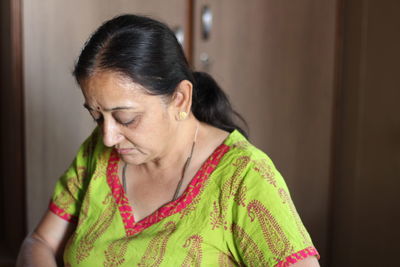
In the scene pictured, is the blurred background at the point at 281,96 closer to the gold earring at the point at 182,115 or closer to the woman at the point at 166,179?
the woman at the point at 166,179

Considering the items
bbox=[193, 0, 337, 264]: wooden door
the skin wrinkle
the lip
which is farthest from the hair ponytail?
bbox=[193, 0, 337, 264]: wooden door

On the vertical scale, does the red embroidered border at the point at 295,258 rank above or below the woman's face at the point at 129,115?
below

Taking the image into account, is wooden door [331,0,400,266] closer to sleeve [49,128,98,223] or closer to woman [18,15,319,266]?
woman [18,15,319,266]

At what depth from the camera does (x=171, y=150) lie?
1.26m

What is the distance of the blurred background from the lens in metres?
1.90

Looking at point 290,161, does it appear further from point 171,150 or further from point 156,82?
point 156,82

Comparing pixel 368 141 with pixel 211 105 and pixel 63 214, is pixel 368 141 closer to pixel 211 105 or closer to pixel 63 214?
pixel 211 105

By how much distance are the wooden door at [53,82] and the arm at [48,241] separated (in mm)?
585

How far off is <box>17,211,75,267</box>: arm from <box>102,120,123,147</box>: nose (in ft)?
1.19

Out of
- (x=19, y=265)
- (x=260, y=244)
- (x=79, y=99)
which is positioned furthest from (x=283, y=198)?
(x=79, y=99)

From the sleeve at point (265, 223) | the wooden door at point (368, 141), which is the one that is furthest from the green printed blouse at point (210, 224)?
the wooden door at point (368, 141)

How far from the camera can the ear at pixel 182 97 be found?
3.80ft

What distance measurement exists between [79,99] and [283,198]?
3.71ft

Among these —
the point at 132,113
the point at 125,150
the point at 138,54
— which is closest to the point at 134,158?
the point at 125,150
